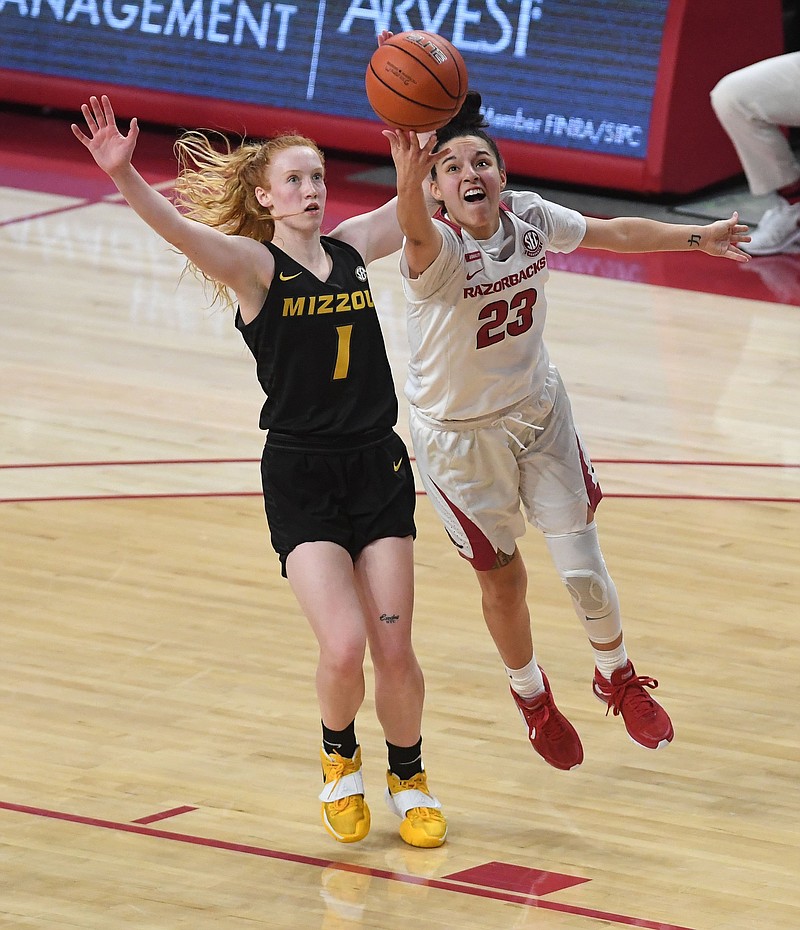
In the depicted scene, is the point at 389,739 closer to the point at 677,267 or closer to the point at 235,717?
the point at 235,717

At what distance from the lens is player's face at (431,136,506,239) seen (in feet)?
13.9

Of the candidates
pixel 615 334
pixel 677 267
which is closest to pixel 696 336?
pixel 615 334

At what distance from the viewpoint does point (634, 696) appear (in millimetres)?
4590

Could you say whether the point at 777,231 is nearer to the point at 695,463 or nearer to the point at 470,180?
the point at 695,463

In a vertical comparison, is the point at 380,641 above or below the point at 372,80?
below

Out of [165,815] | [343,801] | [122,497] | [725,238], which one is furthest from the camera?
[122,497]

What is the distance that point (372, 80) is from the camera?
4.23 m

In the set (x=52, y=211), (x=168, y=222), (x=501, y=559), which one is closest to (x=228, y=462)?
(x=501, y=559)

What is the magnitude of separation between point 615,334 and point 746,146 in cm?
192

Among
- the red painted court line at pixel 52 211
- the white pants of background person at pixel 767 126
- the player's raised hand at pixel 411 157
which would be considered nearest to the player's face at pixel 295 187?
the player's raised hand at pixel 411 157

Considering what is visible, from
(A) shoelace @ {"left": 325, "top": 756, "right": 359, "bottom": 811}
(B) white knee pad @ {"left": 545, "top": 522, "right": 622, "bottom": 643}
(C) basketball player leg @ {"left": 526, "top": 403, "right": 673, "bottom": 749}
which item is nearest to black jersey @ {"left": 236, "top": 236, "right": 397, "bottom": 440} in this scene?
(C) basketball player leg @ {"left": 526, "top": 403, "right": 673, "bottom": 749}

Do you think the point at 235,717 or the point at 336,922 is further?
the point at 235,717

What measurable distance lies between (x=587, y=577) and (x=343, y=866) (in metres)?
0.97

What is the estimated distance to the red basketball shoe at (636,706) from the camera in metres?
4.51
